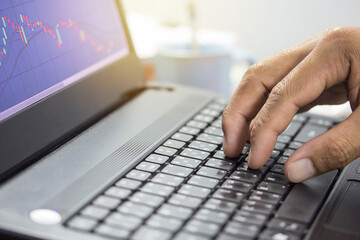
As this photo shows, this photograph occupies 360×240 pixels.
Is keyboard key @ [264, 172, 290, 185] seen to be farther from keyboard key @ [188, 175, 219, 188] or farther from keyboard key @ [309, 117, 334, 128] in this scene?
keyboard key @ [309, 117, 334, 128]

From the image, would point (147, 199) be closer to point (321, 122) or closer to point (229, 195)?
point (229, 195)

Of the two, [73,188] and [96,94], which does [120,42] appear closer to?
[96,94]

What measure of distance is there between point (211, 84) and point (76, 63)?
0.31 metres

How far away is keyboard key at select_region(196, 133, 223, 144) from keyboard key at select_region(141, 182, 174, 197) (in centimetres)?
14

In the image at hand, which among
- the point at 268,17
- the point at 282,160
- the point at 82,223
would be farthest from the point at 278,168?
the point at 268,17

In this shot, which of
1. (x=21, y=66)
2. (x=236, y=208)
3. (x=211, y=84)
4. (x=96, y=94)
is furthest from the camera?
(x=211, y=84)

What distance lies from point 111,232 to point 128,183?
90 mm

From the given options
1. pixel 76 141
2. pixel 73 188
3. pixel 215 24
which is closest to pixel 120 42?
pixel 76 141

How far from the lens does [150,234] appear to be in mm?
441

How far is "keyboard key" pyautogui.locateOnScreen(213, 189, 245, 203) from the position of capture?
506 millimetres

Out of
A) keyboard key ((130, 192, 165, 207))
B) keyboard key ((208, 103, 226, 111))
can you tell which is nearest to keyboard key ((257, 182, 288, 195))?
keyboard key ((130, 192, 165, 207))

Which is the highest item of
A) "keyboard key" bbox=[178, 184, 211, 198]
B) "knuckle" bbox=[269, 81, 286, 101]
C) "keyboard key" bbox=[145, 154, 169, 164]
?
"knuckle" bbox=[269, 81, 286, 101]

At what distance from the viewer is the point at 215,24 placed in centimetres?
143

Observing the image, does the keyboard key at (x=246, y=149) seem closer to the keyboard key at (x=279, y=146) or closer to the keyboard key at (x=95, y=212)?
the keyboard key at (x=279, y=146)
